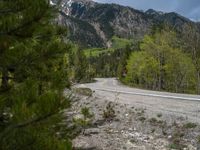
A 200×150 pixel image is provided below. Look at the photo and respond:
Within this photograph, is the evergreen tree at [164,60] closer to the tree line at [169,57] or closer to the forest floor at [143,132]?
the tree line at [169,57]

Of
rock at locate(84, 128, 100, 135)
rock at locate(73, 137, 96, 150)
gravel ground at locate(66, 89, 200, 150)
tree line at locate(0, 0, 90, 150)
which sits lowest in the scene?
rock at locate(73, 137, 96, 150)

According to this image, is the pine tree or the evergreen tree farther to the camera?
the evergreen tree

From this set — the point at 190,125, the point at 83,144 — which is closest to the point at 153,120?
the point at 190,125

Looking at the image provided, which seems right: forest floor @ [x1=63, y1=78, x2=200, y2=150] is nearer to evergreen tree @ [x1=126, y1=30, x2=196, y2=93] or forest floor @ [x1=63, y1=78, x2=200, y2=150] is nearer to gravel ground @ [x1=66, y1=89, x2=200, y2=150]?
gravel ground @ [x1=66, y1=89, x2=200, y2=150]

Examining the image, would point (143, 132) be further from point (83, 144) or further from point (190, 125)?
point (83, 144)

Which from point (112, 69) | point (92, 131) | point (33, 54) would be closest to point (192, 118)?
point (92, 131)

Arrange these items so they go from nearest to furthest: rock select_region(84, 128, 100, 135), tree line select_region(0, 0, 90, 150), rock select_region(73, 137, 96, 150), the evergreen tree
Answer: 1. tree line select_region(0, 0, 90, 150)
2. rock select_region(73, 137, 96, 150)
3. rock select_region(84, 128, 100, 135)
4. the evergreen tree

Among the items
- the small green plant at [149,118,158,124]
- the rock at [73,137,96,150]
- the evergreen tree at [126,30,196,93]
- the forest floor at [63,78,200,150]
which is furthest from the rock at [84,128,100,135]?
the evergreen tree at [126,30,196,93]

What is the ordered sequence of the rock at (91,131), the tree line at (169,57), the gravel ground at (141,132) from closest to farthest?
1. the gravel ground at (141,132)
2. the rock at (91,131)
3. the tree line at (169,57)

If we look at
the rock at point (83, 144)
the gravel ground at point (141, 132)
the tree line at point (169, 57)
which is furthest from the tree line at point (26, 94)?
the tree line at point (169, 57)

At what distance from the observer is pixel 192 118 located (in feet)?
57.9

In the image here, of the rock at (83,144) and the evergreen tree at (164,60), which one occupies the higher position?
the evergreen tree at (164,60)

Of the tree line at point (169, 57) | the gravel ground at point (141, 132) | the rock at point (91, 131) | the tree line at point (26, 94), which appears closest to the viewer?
the tree line at point (26, 94)

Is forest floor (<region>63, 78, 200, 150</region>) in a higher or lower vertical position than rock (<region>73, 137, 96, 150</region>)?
higher
